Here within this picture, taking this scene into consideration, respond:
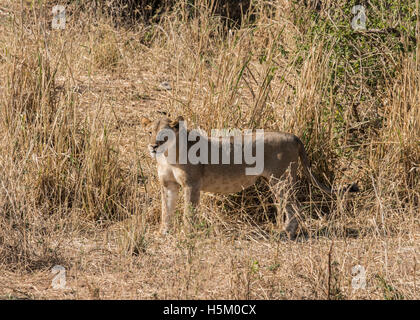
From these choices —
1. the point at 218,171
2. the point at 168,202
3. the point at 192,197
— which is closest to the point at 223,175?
the point at 218,171

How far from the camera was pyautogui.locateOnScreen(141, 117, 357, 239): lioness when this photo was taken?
227 inches

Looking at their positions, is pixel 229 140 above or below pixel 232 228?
above

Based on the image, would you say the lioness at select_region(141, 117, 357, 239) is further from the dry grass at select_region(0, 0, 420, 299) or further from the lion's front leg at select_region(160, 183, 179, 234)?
the dry grass at select_region(0, 0, 420, 299)

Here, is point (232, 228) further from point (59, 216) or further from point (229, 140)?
point (59, 216)

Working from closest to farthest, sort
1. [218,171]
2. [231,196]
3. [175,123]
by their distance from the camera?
[175,123] < [218,171] < [231,196]

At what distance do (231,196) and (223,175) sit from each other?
1.22 ft

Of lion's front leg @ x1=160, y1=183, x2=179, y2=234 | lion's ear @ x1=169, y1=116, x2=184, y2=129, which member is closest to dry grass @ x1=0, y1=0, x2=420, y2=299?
lion's front leg @ x1=160, y1=183, x2=179, y2=234

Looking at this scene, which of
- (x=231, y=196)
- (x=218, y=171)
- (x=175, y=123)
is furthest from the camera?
(x=231, y=196)

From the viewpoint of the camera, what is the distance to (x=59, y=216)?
6039 mm

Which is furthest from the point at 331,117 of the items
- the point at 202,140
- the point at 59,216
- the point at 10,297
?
the point at 10,297

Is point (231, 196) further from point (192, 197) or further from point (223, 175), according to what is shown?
point (192, 197)

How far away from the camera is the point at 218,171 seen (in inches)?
231

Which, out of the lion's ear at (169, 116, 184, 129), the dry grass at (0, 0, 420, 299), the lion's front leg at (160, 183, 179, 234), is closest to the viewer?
the dry grass at (0, 0, 420, 299)

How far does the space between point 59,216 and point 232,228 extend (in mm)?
1373
